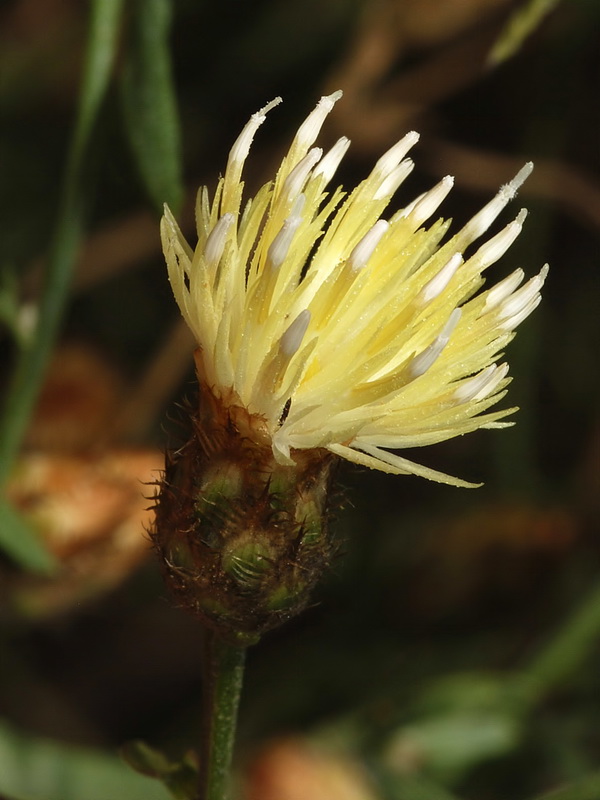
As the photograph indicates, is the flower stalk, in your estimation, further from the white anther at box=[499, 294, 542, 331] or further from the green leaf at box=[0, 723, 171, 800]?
the green leaf at box=[0, 723, 171, 800]

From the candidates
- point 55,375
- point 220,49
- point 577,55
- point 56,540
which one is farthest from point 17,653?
point 577,55

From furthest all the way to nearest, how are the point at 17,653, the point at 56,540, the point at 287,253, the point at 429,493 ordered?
the point at 429,493, the point at 17,653, the point at 56,540, the point at 287,253

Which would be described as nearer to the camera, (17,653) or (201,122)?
(17,653)

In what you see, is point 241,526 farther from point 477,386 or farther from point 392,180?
point 392,180

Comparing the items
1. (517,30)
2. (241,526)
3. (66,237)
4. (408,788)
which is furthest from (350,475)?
(241,526)

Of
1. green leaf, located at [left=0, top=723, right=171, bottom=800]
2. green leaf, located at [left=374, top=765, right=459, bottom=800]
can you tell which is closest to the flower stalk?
green leaf, located at [left=0, top=723, right=171, bottom=800]

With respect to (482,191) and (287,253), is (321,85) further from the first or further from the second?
(287,253)
